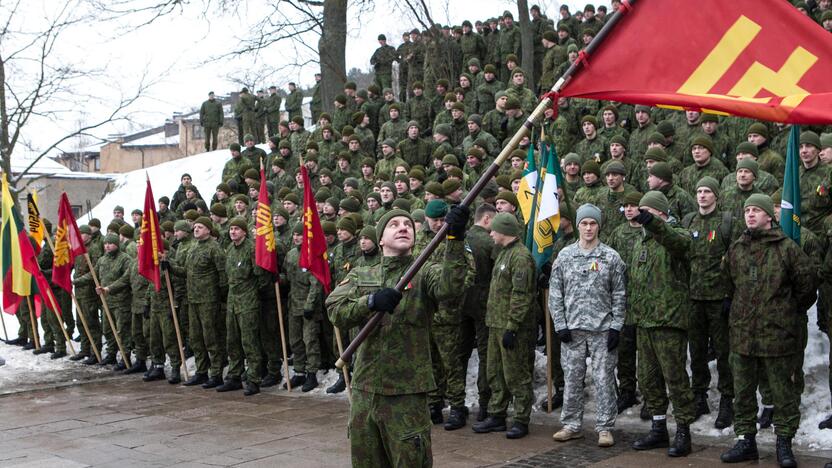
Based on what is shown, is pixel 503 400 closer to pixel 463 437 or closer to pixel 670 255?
pixel 463 437

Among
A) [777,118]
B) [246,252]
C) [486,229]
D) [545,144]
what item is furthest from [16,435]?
[777,118]

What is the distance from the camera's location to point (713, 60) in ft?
16.7

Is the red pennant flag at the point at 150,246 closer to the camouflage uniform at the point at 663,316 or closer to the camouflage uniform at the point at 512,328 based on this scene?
the camouflage uniform at the point at 512,328

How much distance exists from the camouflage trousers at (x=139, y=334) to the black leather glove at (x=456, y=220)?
34.0 ft

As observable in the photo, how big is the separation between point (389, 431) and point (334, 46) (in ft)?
64.8

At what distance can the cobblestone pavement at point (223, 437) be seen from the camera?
312 inches

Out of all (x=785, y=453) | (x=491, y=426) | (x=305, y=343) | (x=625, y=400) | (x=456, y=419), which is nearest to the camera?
(x=785, y=453)

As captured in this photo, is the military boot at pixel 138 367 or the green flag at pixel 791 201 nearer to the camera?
the green flag at pixel 791 201

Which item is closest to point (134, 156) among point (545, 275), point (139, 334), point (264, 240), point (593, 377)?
point (139, 334)

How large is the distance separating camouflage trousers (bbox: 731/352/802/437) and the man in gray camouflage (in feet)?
3.82

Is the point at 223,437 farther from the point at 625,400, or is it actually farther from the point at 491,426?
the point at 625,400

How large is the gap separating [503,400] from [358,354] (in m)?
3.72

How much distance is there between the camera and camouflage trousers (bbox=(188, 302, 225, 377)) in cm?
1265

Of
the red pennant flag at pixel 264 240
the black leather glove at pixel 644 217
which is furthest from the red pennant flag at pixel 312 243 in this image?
the black leather glove at pixel 644 217
